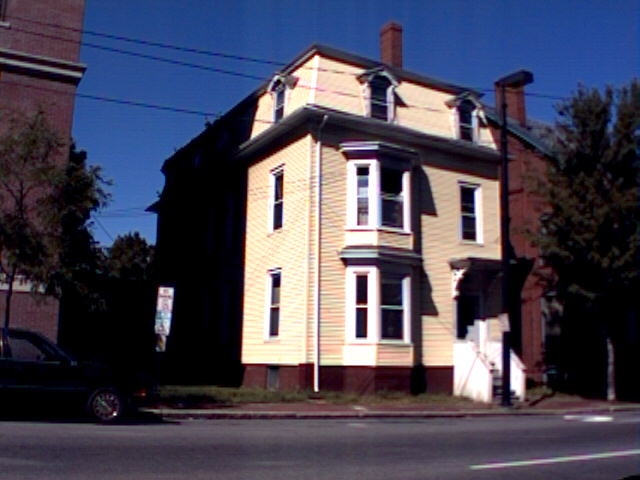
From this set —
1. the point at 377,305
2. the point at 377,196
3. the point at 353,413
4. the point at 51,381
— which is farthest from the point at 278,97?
the point at 51,381

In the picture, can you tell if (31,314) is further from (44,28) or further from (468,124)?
(468,124)

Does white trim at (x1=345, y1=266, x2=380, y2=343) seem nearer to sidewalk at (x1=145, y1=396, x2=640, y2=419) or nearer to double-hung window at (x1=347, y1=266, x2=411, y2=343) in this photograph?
double-hung window at (x1=347, y1=266, x2=411, y2=343)

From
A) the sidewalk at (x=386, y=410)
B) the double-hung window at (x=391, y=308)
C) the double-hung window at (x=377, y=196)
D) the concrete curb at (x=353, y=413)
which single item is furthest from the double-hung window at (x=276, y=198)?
the concrete curb at (x=353, y=413)

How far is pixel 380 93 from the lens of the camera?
83.1 feet

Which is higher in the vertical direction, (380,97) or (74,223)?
(380,97)

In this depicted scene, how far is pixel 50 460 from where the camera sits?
30.3 feet

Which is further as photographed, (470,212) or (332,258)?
(470,212)

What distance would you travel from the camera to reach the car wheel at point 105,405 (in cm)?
1421

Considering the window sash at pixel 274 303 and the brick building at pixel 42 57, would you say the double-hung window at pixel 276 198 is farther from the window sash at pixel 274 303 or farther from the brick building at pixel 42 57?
the brick building at pixel 42 57

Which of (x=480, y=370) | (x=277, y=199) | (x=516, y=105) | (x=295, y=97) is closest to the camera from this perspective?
(x=480, y=370)

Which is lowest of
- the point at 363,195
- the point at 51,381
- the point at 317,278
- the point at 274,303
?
the point at 51,381

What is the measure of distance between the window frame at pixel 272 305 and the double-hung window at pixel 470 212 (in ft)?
22.6

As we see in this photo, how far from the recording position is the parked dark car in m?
13.8

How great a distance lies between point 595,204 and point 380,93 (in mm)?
7844
